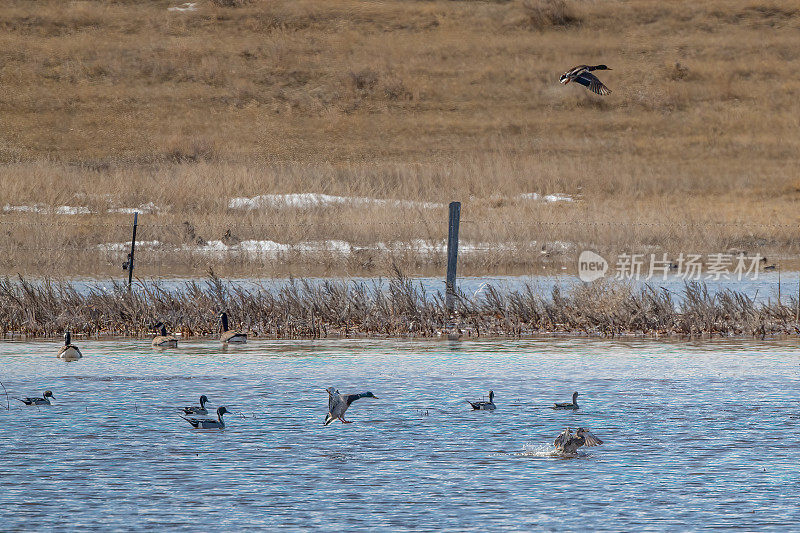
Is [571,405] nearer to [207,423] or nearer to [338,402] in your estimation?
[338,402]

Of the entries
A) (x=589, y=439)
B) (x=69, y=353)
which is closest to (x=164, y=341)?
(x=69, y=353)

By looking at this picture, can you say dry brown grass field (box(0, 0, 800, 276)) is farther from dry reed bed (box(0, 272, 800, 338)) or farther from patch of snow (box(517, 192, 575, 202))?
dry reed bed (box(0, 272, 800, 338))

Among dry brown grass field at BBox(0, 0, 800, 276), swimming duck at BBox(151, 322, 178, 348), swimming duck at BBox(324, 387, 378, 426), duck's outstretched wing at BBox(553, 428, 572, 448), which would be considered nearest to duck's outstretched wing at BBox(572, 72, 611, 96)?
swimming duck at BBox(151, 322, 178, 348)

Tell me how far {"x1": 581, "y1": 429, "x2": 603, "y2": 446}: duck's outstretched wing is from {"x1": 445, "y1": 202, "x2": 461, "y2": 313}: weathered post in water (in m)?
8.18

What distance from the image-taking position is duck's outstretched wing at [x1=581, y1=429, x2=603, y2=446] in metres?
10.0

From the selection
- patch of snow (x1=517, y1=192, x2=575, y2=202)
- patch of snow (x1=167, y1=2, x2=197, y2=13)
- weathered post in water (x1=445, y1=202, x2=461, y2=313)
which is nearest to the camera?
weathered post in water (x1=445, y1=202, x2=461, y2=313)

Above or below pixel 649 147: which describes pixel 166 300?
below

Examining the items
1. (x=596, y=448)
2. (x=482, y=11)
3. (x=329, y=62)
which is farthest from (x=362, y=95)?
(x=596, y=448)

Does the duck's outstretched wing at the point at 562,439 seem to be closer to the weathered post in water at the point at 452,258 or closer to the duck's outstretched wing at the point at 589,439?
the duck's outstretched wing at the point at 589,439

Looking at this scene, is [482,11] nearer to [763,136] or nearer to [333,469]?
[763,136]

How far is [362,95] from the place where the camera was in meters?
54.1

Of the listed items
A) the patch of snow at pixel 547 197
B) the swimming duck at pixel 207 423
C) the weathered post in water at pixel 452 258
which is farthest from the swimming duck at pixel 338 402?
the patch of snow at pixel 547 197

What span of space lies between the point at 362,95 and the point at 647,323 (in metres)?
36.9

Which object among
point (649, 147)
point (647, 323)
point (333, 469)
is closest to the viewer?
point (333, 469)
